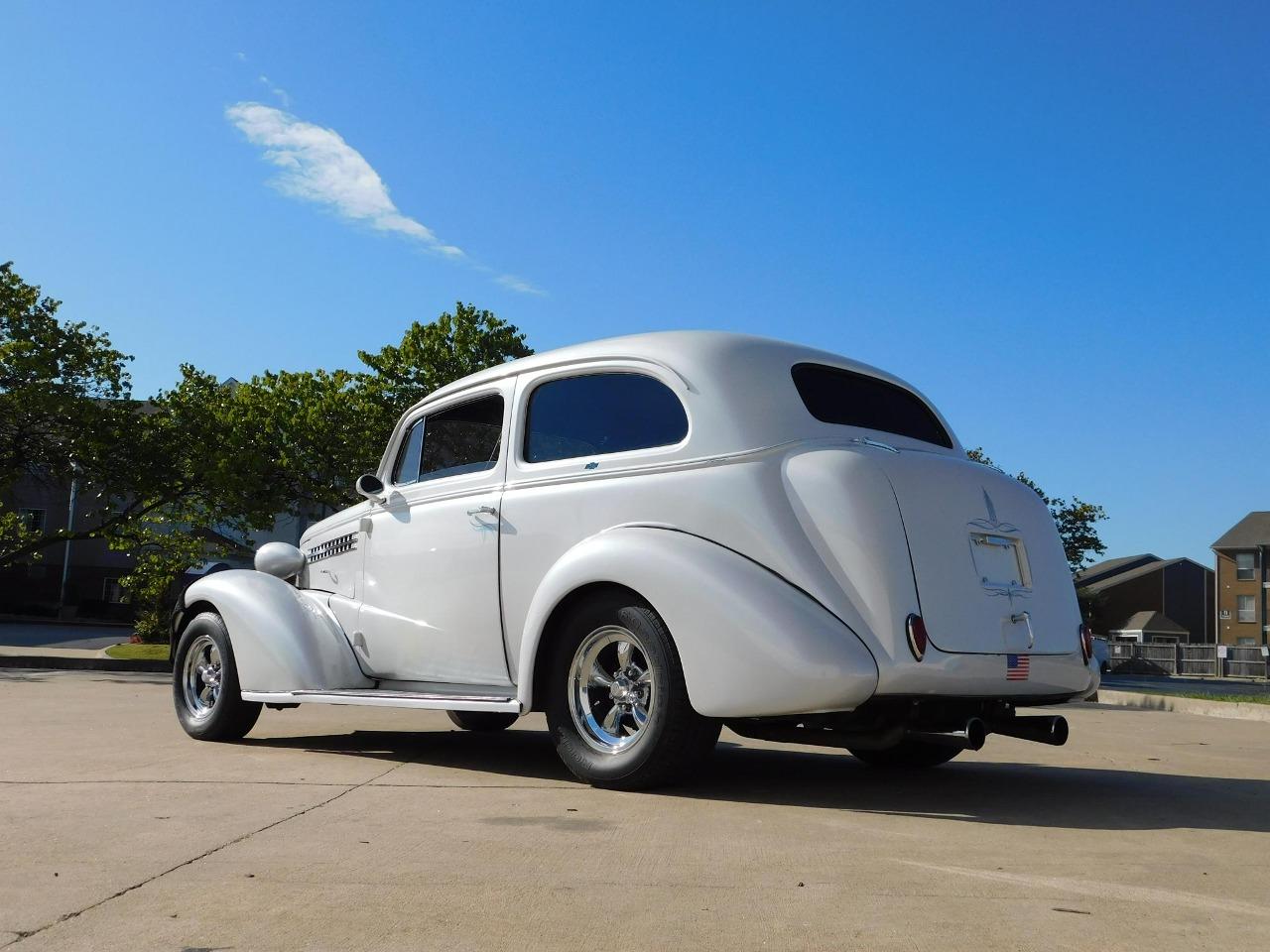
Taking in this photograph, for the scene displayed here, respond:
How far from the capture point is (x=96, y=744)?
698 cm

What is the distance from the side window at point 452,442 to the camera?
258 inches

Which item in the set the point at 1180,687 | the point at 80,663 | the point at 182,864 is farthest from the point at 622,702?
the point at 1180,687

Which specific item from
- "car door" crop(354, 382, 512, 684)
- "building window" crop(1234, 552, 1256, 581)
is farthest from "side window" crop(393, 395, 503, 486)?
"building window" crop(1234, 552, 1256, 581)

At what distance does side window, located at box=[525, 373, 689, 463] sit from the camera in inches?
221

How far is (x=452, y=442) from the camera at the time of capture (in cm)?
693

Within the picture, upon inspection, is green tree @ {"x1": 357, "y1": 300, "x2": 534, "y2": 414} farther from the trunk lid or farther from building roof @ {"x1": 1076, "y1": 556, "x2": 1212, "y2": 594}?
building roof @ {"x1": 1076, "y1": 556, "x2": 1212, "y2": 594}

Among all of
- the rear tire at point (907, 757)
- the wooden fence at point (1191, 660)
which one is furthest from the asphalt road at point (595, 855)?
the wooden fence at point (1191, 660)

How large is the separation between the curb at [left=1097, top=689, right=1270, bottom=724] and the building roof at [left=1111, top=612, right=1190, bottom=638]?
52.5 meters

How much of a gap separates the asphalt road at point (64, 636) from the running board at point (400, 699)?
21.7 m

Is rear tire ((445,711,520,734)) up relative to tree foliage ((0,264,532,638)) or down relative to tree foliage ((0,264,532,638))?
down

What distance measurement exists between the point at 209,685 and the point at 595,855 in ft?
14.9

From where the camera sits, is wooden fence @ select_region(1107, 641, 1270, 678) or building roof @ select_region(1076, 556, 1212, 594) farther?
building roof @ select_region(1076, 556, 1212, 594)

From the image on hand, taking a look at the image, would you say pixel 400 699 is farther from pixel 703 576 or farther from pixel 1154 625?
pixel 1154 625

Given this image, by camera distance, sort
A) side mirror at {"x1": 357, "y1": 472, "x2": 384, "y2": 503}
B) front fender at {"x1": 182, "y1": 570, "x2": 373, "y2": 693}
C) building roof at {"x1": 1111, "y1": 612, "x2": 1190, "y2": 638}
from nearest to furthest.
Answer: front fender at {"x1": 182, "y1": 570, "x2": 373, "y2": 693}, side mirror at {"x1": 357, "y1": 472, "x2": 384, "y2": 503}, building roof at {"x1": 1111, "y1": 612, "x2": 1190, "y2": 638}
